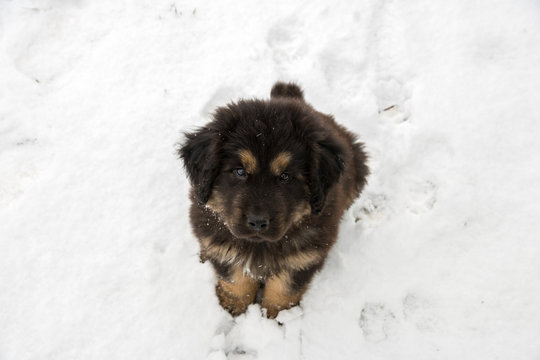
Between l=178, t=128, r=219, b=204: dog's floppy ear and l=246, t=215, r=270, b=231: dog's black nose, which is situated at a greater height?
l=178, t=128, r=219, b=204: dog's floppy ear

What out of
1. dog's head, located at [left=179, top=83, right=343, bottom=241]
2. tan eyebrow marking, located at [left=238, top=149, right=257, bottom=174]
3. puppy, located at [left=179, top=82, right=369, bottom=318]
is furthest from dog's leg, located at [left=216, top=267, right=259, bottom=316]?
tan eyebrow marking, located at [left=238, top=149, right=257, bottom=174]

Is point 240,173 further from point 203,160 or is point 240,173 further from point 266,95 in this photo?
point 266,95

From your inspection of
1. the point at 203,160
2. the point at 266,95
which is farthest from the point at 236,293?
the point at 266,95

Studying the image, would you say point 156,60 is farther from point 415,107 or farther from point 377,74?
point 415,107

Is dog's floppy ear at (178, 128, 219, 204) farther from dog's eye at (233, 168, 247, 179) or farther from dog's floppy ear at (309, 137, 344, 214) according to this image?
dog's floppy ear at (309, 137, 344, 214)

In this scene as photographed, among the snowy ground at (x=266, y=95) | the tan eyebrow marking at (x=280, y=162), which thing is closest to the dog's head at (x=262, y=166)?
the tan eyebrow marking at (x=280, y=162)

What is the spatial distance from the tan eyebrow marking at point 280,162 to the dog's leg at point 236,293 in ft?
3.25

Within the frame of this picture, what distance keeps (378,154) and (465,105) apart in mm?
971

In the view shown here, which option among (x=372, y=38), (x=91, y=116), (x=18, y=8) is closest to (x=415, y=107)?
(x=372, y=38)

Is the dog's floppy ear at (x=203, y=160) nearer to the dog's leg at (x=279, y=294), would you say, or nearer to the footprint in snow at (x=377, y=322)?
the dog's leg at (x=279, y=294)

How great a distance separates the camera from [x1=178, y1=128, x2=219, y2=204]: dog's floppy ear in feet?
7.01

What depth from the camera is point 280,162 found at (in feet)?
6.65

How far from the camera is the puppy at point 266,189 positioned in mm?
2033

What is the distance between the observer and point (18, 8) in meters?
4.06
